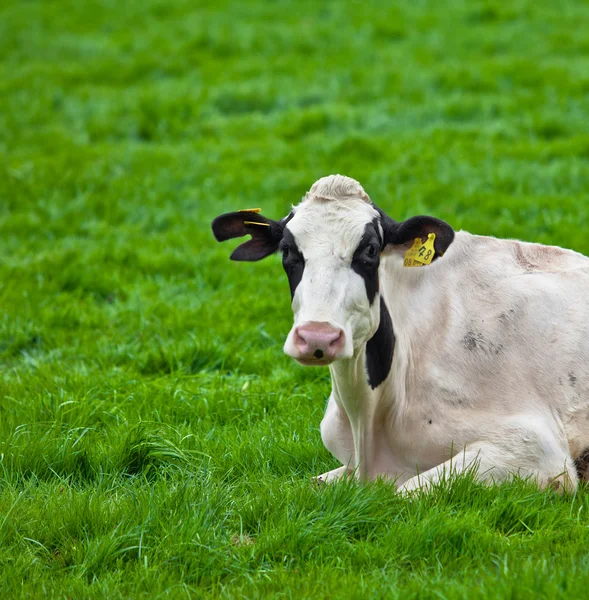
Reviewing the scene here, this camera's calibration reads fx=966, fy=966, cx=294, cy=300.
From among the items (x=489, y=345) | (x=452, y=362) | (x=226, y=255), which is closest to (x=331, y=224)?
(x=452, y=362)

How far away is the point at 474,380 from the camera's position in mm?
5371

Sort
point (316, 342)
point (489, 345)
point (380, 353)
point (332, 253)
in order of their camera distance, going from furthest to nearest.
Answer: point (489, 345)
point (380, 353)
point (332, 253)
point (316, 342)

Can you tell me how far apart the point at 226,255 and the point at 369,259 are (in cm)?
497

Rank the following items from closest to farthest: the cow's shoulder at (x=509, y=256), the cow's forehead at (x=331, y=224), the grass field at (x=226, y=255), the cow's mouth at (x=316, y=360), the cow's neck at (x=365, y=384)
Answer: the grass field at (x=226, y=255) → the cow's mouth at (x=316, y=360) → the cow's forehead at (x=331, y=224) → the cow's neck at (x=365, y=384) → the cow's shoulder at (x=509, y=256)

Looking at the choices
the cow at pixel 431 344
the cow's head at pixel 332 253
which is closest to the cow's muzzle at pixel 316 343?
the cow's head at pixel 332 253

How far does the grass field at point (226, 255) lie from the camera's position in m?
4.39

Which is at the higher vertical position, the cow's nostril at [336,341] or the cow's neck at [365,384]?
the cow's nostril at [336,341]

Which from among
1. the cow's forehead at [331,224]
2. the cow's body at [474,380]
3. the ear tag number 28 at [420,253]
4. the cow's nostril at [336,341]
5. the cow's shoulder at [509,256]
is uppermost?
the cow's forehead at [331,224]

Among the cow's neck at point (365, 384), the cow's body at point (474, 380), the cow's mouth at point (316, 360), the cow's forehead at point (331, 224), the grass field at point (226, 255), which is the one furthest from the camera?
the cow's neck at point (365, 384)

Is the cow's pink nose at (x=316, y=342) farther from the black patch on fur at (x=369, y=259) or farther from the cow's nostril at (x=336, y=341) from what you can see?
the black patch on fur at (x=369, y=259)

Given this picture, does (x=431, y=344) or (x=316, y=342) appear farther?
(x=431, y=344)

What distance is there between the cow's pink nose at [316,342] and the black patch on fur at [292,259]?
0.49 m

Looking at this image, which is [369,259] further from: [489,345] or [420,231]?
[489,345]

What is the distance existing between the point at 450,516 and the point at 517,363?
1.21 m
